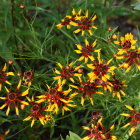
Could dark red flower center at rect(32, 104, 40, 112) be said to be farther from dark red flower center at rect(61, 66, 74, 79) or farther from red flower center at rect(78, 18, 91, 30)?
red flower center at rect(78, 18, 91, 30)

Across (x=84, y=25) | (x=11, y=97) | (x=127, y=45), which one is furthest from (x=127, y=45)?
(x=11, y=97)

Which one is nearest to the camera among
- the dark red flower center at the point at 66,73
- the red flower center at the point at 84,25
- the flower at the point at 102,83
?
the flower at the point at 102,83

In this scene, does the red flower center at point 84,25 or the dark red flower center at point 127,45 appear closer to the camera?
the dark red flower center at point 127,45

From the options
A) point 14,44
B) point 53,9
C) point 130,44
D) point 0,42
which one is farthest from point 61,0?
point 130,44

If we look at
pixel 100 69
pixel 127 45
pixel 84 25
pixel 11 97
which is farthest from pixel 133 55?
pixel 11 97

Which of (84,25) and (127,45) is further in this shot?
(84,25)

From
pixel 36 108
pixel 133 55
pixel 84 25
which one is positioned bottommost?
pixel 36 108

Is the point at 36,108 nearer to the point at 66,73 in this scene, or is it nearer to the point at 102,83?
the point at 66,73

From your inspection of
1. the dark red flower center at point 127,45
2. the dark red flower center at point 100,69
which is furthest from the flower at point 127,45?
the dark red flower center at point 100,69

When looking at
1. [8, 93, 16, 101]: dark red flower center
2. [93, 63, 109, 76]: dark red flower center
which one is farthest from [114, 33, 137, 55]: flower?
[8, 93, 16, 101]: dark red flower center

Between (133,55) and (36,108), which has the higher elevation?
(133,55)

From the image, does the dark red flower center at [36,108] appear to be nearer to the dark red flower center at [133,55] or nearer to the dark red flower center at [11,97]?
the dark red flower center at [11,97]
